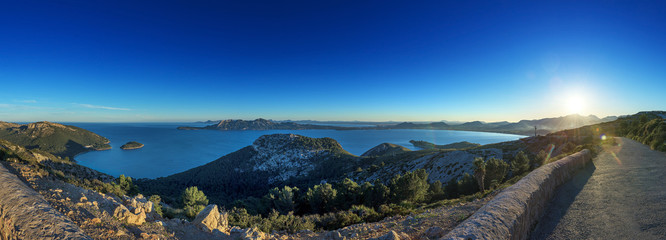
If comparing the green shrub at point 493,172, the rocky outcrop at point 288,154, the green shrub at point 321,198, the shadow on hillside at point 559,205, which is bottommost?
the rocky outcrop at point 288,154

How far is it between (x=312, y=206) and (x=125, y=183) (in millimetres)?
26789

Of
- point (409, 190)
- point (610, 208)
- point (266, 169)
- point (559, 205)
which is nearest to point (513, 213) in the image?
point (559, 205)

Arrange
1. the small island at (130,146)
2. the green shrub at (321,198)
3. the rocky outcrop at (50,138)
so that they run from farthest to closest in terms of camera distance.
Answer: the small island at (130,146) < the rocky outcrop at (50,138) < the green shrub at (321,198)

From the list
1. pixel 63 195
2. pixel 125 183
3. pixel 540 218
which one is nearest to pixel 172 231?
pixel 63 195

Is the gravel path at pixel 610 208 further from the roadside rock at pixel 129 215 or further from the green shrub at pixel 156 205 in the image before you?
the green shrub at pixel 156 205

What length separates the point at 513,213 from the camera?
499 cm

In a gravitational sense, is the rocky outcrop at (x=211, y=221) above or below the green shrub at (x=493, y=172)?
above

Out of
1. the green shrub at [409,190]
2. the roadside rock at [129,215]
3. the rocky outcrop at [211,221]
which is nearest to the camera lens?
the roadside rock at [129,215]

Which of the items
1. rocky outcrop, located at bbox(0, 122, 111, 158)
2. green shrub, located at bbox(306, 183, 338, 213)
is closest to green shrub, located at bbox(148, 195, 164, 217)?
green shrub, located at bbox(306, 183, 338, 213)

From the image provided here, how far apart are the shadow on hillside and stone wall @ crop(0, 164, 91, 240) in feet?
37.3

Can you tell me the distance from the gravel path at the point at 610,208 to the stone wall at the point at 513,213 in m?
0.38

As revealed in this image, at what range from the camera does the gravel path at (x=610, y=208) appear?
5.22 m

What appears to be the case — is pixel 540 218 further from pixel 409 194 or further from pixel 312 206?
pixel 312 206

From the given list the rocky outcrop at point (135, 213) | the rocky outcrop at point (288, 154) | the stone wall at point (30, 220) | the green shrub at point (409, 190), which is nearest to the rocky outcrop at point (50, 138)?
the rocky outcrop at point (288, 154)
